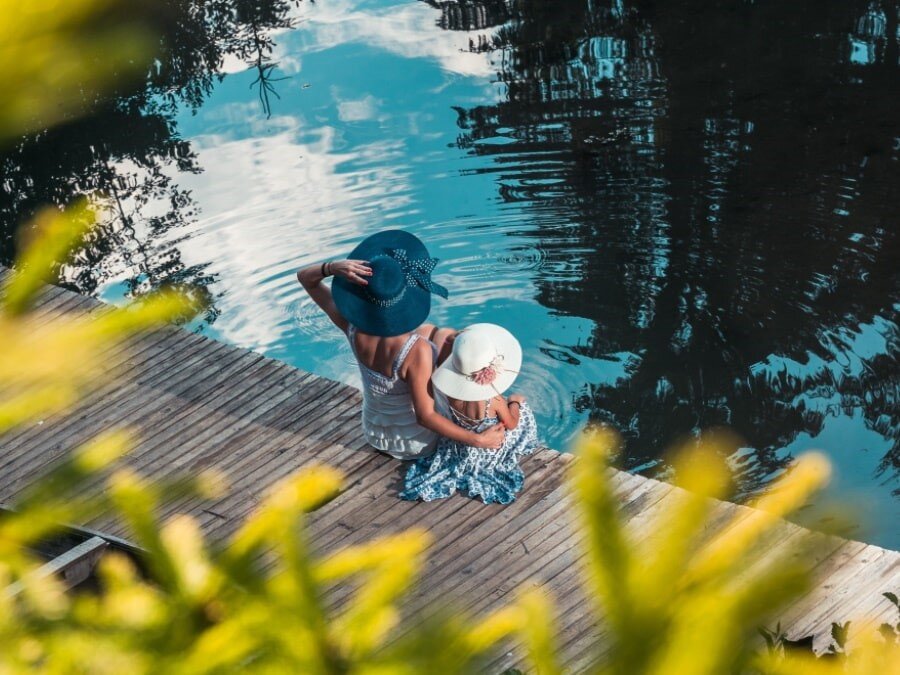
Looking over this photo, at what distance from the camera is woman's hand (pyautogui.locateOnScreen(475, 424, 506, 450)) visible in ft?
17.6

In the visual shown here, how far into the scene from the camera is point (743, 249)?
10.3 metres

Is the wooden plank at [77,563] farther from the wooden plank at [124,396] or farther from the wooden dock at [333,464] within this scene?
the wooden plank at [124,396]

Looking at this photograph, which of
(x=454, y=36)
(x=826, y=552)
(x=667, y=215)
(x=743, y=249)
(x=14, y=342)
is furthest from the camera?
(x=454, y=36)

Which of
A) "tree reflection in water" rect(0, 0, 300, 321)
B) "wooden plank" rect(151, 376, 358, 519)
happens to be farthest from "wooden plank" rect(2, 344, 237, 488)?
"tree reflection in water" rect(0, 0, 300, 321)

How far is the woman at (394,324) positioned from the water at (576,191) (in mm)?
2980

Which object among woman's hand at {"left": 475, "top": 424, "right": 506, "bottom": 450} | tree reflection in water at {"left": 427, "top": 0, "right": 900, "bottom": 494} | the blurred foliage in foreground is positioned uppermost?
the blurred foliage in foreground

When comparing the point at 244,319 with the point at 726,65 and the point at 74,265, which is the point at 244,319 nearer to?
the point at 74,265

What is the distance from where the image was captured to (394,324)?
5.20m

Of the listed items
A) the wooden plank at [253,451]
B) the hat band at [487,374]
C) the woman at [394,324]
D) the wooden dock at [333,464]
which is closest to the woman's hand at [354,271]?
the woman at [394,324]

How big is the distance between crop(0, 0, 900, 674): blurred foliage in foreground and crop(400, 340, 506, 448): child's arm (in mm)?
3956

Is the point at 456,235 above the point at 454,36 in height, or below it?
below

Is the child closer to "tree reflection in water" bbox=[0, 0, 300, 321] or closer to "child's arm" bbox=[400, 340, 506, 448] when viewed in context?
"child's arm" bbox=[400, 340, 506, 448]

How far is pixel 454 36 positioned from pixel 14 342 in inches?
584

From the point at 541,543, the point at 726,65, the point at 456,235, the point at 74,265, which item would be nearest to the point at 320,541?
the point at 541,543
